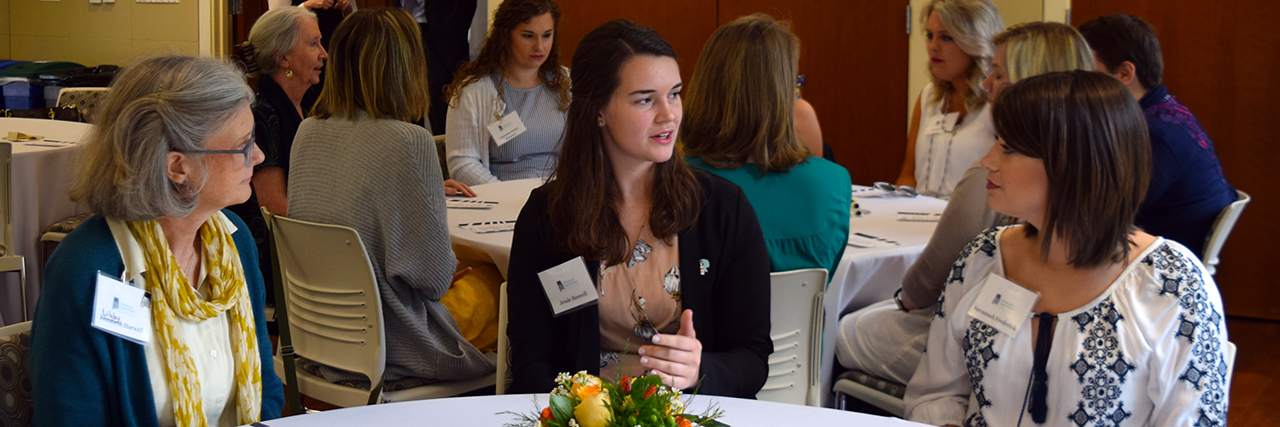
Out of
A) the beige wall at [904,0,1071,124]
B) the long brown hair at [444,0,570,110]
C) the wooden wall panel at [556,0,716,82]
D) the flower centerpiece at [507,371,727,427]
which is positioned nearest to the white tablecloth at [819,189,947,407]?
the flower centerpiece at [507,371,727,427]

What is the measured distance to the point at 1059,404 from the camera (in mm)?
1741

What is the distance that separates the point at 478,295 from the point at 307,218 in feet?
1.68

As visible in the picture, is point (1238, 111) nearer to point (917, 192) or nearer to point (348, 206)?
point (917, 192)

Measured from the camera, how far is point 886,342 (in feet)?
7.94

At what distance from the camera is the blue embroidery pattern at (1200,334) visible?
1.64 metres

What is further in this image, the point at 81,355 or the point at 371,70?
the point at 371,70

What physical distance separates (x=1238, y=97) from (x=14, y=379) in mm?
5118

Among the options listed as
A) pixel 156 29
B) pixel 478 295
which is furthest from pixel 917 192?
pixel 156 29

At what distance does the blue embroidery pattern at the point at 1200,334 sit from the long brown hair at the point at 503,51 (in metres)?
3.03

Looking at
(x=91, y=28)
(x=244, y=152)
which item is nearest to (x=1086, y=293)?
(x=244, y=152)

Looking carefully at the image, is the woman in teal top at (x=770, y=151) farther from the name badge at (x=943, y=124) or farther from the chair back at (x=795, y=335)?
the name badge at (x=943, y=124)

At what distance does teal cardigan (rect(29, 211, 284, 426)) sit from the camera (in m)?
1.41

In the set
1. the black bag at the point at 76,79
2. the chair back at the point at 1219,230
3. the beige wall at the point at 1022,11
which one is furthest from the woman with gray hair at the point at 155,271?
the black bag at the point at 76,79

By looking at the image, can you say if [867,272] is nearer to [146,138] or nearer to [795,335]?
[795,335]
